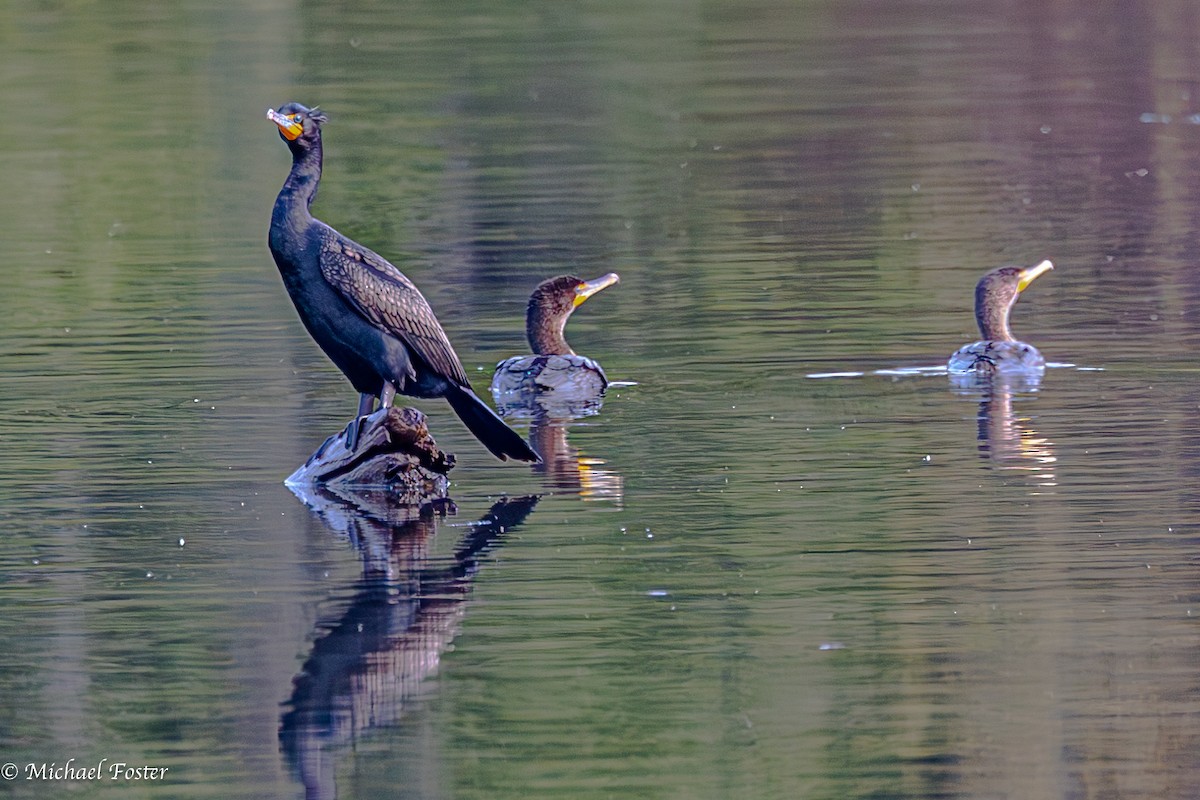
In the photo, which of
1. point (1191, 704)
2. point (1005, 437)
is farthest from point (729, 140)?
point (1191, 704)

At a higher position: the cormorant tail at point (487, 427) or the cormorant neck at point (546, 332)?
the cormorant neck at point (546, 332)

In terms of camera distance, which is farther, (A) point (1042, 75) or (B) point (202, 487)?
(A) point (1042, 75)

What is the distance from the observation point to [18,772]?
6.59 m

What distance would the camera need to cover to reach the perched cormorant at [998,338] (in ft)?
39.6

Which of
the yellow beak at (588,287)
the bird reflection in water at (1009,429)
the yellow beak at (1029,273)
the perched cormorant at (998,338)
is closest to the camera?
the bird reflection in water at (1009,429)

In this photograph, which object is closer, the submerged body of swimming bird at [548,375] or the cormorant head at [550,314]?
the submerged body of swimming bird at [548,375]

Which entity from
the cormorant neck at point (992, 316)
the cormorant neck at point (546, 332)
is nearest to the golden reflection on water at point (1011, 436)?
the cormorant neck at point (992, 316)

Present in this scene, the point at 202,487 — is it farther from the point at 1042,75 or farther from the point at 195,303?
the point at 1042,75

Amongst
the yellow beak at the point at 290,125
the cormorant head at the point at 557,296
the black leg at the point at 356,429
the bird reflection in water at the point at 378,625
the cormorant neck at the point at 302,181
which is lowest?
the bird reflection in water at the point at 378,625

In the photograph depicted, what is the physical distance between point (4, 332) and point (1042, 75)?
17050mm

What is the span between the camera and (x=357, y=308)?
9.86 m

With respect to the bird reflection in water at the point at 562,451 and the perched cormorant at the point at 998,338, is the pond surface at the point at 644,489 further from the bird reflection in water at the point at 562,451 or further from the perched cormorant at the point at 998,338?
the perched cormorant at the point at 998,338

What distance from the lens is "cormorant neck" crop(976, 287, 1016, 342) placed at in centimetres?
1260

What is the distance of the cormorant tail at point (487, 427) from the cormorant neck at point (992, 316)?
329 centimetres
